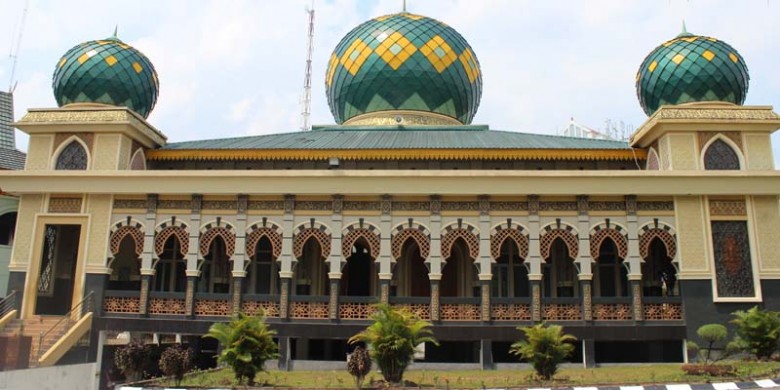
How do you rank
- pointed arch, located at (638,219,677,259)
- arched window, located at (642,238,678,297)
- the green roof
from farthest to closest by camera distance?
arched window, located at (642,238,678,297)
the green roof
pointed arch, located at (638,219,677,259)

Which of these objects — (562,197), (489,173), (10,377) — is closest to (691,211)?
(562,197)

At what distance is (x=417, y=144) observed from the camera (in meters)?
19.5

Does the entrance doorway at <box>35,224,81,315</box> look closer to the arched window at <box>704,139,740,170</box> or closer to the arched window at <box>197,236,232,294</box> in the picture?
the arched window at <box>197,236,232,294</box>

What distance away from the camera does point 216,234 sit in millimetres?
17828

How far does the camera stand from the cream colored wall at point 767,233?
16953 mm

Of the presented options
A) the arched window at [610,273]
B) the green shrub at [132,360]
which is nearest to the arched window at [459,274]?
the arched window at [610,273]

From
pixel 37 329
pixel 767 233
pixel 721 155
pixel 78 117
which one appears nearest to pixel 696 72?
pixel 721 155

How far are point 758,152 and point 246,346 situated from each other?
14.0 meters

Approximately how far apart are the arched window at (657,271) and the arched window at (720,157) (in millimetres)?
2812

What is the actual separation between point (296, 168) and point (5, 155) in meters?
13.9

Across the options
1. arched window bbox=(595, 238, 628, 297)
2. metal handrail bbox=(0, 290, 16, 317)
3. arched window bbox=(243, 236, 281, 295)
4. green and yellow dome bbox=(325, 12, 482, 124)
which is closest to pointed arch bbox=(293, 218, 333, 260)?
arched window bbox=(243, 236, 281, 295)

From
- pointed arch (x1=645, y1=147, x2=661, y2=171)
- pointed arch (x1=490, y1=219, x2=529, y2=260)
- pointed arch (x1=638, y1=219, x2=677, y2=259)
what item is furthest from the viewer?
pointed arch (x1=645, y1=147, x2=661, y2=171)

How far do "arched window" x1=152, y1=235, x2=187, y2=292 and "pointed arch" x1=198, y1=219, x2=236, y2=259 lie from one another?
2838mm

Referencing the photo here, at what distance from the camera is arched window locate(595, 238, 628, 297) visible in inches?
762
